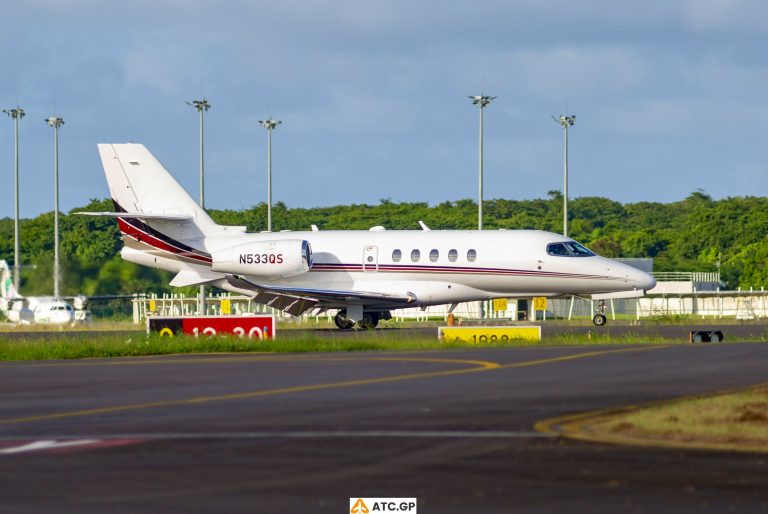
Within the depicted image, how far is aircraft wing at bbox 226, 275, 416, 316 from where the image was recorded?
47.2m

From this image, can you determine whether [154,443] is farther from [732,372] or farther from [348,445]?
[732,372]

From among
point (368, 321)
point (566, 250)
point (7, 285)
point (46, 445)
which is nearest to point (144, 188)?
point (368, 321)

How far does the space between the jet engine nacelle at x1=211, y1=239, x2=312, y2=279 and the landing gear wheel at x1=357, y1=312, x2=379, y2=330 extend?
309 centimetres

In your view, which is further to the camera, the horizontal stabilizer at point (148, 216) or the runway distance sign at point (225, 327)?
the horizontal stabilizer at point (148, 216)

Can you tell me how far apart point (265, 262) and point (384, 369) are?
25.1 meters

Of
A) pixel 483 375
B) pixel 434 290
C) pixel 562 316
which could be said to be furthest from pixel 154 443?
pixel 562 316

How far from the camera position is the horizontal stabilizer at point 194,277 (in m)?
51.2

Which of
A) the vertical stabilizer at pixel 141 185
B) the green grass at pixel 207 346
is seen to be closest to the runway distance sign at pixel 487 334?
the green grass at pixel 207 346

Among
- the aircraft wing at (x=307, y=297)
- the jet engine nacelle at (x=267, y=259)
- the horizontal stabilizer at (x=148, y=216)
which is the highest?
the horizontal stabilizer at (x=148, y=216)

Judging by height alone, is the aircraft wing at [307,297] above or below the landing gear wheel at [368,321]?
above

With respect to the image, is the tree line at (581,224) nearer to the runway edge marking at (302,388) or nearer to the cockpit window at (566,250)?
the cockpit window at (566,250)

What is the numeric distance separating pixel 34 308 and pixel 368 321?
25.7 metres

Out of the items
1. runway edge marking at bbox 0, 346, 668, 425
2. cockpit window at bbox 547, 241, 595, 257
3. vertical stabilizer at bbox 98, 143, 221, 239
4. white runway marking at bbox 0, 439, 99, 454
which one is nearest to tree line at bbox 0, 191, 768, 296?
vertical stabilizer at bbox 98, 143, 221, 239

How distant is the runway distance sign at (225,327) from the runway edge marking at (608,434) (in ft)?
70.0
